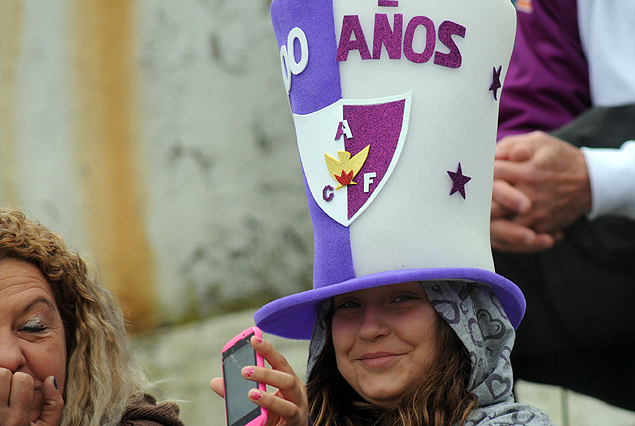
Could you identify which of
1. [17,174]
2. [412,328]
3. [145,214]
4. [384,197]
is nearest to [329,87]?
[384,197]

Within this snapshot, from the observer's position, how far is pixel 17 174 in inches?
199

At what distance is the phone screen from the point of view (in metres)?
1.89

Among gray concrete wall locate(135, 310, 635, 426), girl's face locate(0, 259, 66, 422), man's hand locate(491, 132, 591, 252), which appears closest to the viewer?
girl's face locate(0, 259, 66, 422)

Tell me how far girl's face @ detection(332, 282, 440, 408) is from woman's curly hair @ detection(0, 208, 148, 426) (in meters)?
0.68

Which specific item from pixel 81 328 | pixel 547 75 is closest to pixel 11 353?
pixel 81 328

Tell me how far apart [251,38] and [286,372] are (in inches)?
142

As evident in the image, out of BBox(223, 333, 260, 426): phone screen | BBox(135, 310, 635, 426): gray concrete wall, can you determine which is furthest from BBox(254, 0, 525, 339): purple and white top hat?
BBox(135, 310, 635, 426): gray concrete wall

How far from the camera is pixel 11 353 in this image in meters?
1.95

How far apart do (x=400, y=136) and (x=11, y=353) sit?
1.10m

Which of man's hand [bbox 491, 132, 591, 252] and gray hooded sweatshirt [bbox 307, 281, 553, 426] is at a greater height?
man's hand [bbox 491, 132, 591, 252]

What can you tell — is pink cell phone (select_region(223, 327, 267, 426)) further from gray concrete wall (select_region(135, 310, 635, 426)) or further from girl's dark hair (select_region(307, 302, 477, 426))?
gray concrete wall (select_region(135, 310, 635, 426))

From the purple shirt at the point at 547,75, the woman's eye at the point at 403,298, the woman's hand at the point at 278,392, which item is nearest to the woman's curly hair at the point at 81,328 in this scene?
the woman's hand at the point at 278,392

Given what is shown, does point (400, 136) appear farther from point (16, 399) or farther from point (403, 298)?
point (16, 399)

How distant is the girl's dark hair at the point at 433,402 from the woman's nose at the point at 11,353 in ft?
2.88
